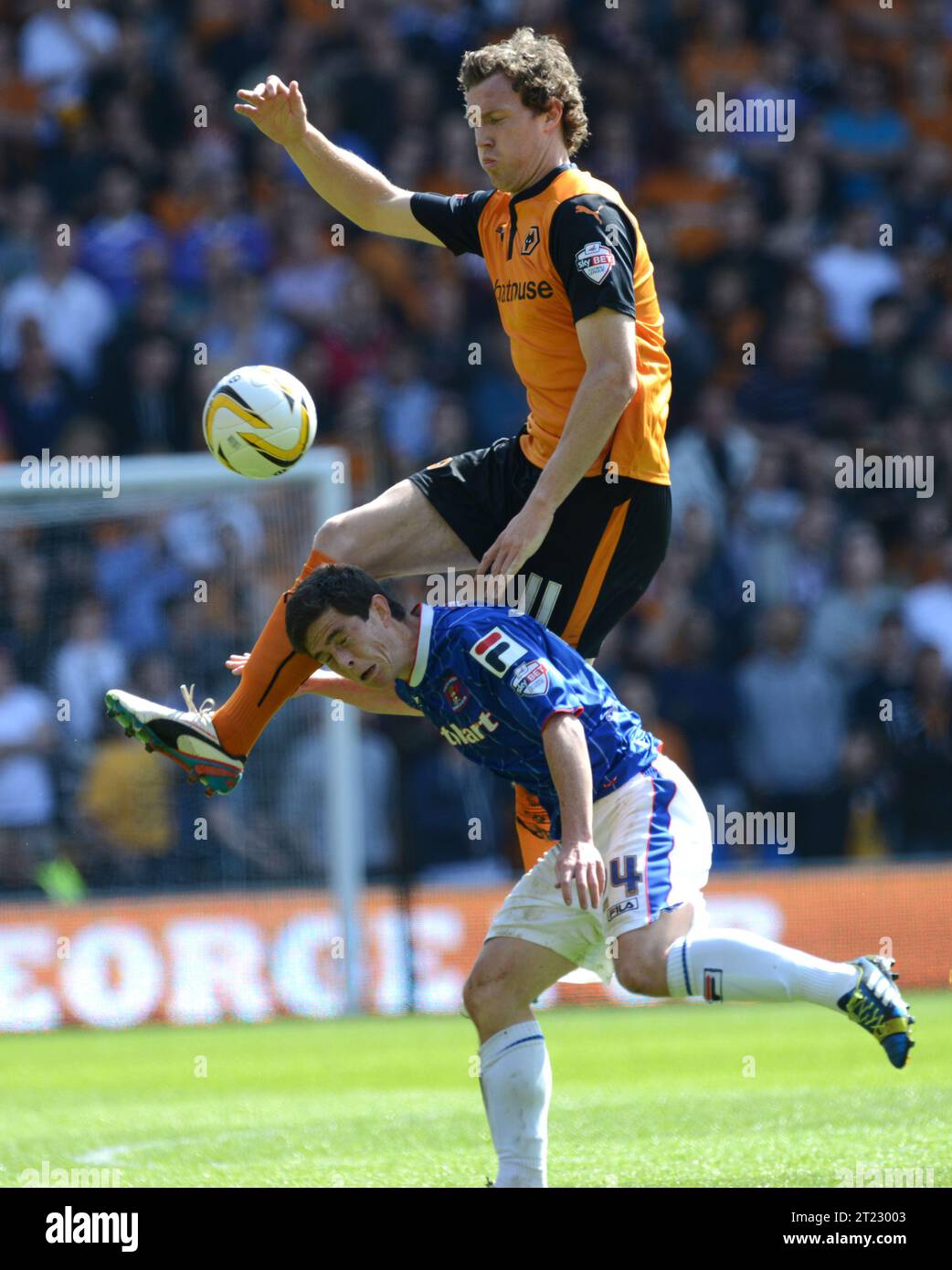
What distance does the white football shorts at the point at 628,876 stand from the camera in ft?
16.8

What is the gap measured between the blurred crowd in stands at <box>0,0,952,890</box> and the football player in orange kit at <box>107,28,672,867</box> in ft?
19.1

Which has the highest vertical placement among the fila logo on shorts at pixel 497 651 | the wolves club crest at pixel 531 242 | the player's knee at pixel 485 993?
the wolves club crest at pixel 531 242

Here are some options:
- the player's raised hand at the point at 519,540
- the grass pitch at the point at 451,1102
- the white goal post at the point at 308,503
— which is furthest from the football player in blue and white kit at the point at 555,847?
the white goal post at the point at 308,503

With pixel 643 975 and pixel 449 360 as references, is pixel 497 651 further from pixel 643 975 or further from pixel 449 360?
pixel 449 360

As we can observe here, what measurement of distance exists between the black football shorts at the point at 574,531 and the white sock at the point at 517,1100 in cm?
134

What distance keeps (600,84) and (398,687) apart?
11.4m

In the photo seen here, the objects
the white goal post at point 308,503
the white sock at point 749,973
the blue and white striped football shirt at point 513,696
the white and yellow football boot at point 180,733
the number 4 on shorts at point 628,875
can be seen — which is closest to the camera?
the white sock at point 749,973

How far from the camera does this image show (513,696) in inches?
198

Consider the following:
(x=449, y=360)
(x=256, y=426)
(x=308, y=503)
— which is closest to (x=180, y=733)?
(x=256, y=426)

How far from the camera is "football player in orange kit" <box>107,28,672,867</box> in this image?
5656mm

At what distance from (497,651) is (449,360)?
938cm

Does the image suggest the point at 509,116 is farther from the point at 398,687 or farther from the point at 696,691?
the point at 696,691

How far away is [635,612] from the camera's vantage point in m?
13.4

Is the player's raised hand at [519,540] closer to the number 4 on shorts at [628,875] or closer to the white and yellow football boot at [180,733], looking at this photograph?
the number 4 on shorts at [628,875]
